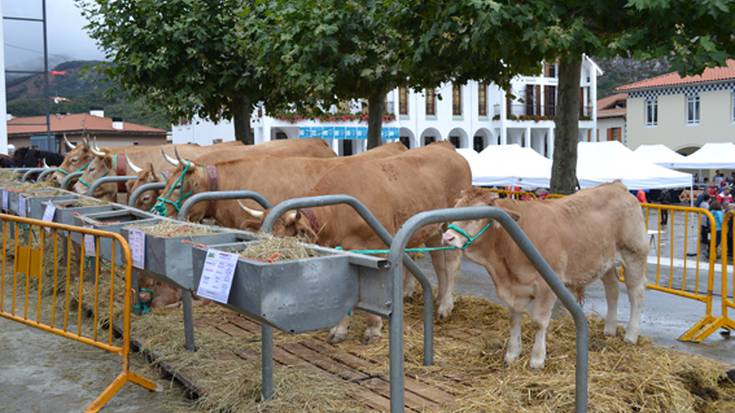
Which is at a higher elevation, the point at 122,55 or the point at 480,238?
the point at 122,55

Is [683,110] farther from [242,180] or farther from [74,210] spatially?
[74,210]

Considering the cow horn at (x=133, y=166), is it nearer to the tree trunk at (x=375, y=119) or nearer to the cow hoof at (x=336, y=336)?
the tree trunk at (x=375, y=119)

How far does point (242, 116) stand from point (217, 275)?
1185 centimetres

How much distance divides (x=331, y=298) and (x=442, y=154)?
4.65m

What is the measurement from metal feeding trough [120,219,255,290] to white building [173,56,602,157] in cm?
3545

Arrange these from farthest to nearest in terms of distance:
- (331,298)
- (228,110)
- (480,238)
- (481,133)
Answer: (481,133), (228,110), (480,238), (331,298)

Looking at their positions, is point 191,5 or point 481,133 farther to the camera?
point 481,133

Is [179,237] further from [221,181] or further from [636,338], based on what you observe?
[636,338]

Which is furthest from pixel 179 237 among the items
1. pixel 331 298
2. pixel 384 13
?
pixel 384 13

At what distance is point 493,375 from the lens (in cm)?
522

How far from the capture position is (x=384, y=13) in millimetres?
9672

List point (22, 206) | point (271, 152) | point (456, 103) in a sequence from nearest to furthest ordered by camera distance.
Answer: point (22, 206), point (271, 152), point (456, 103)

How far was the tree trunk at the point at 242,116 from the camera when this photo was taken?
603 inches

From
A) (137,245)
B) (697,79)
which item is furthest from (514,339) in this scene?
(697,79)
